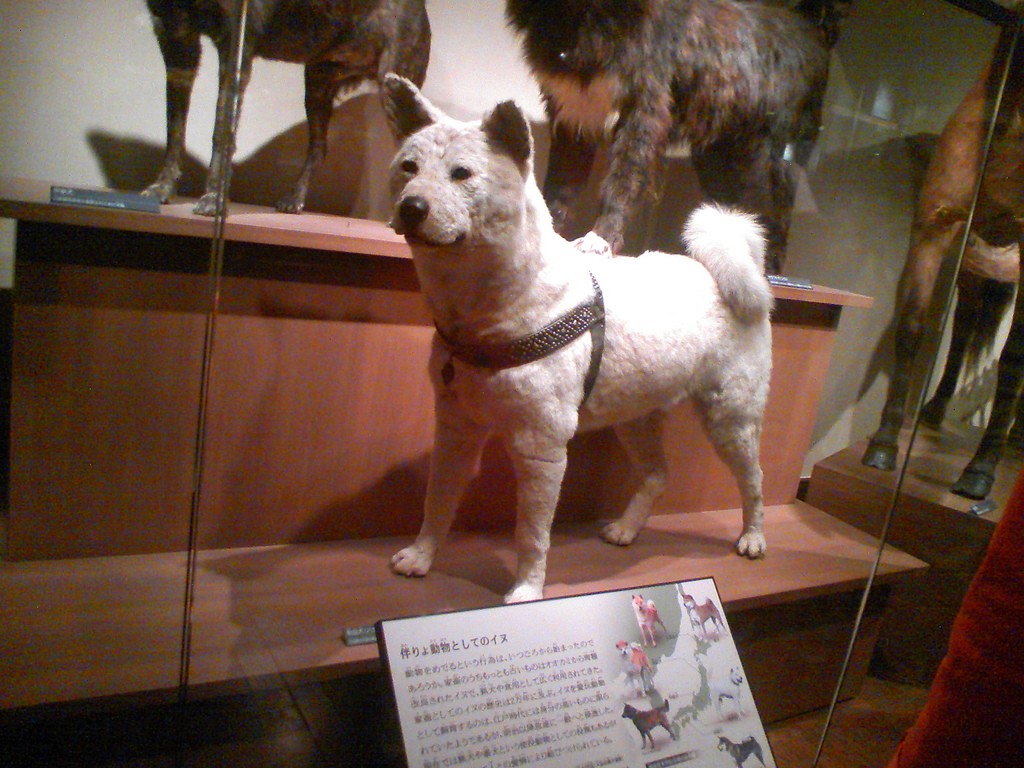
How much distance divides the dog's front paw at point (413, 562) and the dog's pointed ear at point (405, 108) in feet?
2.36

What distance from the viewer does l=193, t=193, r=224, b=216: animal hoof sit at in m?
1.13

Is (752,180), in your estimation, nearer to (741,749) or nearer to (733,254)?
(733,254)

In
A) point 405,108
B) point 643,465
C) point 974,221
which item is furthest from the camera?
point 643,465

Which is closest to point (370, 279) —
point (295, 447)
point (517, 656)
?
point (295, 447)

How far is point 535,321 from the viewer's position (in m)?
1.15

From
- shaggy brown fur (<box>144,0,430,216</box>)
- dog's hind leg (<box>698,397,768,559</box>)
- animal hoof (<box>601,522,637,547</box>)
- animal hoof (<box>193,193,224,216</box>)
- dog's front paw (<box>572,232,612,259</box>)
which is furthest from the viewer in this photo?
animal hoof (<box>601,522,637,547</box>)

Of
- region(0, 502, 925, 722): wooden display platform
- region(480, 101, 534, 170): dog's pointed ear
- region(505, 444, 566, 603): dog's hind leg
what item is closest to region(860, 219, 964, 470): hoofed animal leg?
region(0, 502, 925, 722): wooden display platform

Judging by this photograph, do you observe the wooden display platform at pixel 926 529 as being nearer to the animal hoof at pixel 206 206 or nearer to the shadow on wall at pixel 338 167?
the shadow on wall at pixel 338 167

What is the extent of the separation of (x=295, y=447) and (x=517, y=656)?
622mm

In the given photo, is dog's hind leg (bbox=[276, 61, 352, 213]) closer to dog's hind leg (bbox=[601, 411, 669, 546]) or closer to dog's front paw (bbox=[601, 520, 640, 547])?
dog's hind leg (bbox=[601, 411, 669, 546])

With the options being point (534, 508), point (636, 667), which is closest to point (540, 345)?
point (534, 508)

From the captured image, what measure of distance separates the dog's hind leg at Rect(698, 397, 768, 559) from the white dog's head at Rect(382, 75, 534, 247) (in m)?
0.71

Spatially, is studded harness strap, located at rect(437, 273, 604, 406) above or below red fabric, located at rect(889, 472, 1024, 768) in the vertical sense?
above

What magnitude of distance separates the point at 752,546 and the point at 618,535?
0.32 meters
